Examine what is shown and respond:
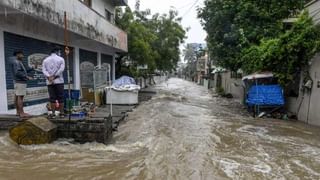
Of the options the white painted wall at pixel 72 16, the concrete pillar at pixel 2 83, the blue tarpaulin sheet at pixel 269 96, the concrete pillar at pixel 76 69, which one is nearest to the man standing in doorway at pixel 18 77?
the concrete pillar at pixel 2 83

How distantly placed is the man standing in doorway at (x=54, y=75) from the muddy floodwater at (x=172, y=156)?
1.31 m

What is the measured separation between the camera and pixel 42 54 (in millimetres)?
11195

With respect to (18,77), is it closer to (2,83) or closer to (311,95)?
(2,83)

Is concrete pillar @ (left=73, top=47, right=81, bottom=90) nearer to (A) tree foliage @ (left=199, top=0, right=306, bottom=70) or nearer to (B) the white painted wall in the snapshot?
(B) the white painted wall

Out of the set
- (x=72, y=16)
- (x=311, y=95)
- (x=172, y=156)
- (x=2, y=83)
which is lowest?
(x=172, y=156)

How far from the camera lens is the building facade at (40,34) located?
8508 mm

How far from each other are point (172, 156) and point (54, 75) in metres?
3.47

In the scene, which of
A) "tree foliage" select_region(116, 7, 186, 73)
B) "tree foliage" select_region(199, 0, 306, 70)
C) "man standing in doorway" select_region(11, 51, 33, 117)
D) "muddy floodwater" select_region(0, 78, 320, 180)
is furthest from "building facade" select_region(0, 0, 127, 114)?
"tree foliage" select_region(116, 7, 186, 73)

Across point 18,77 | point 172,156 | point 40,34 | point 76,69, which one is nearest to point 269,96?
point 76,69

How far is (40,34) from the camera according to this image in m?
10.8

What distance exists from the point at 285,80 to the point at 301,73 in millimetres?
661

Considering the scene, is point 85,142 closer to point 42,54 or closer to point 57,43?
point 42,54

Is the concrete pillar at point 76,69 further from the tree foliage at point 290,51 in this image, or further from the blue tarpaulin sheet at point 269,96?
the tree foliage at point 290,51

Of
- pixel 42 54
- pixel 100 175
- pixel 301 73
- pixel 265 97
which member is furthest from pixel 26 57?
pixel 301 73
